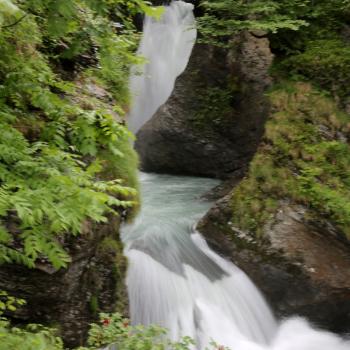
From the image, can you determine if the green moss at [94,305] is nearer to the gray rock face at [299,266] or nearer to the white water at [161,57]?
the gray rock face at [299,266]

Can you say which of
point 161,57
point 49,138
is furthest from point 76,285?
point 161,57

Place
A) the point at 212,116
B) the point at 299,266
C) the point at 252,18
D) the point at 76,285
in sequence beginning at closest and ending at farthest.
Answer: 1. the point at 76,285
2. the point at 299,266
3. the point at 252,18
4. the point at 212,116

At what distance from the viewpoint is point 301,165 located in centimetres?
792

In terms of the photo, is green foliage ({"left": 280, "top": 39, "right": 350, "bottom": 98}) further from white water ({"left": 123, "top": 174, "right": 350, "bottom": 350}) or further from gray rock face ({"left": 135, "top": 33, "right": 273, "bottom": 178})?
white water ({"left": 123, "top": 174, "right": 350, "bottom": 350})

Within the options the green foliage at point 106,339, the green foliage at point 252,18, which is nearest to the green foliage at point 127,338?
the green foliage at point 106,339

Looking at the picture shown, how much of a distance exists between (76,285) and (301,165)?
4.94 metres

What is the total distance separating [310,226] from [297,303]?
1.30 meters

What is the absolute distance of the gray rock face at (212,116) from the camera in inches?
457

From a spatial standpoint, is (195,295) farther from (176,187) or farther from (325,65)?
(325,65)

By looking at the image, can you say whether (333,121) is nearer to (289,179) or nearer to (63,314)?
(289,179)

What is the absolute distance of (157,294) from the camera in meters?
6.52

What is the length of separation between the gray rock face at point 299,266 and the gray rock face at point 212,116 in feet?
14.9

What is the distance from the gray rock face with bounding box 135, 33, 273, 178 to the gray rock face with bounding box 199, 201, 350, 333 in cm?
453

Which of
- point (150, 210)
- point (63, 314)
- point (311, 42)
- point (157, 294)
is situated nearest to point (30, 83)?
point (63, 314)
